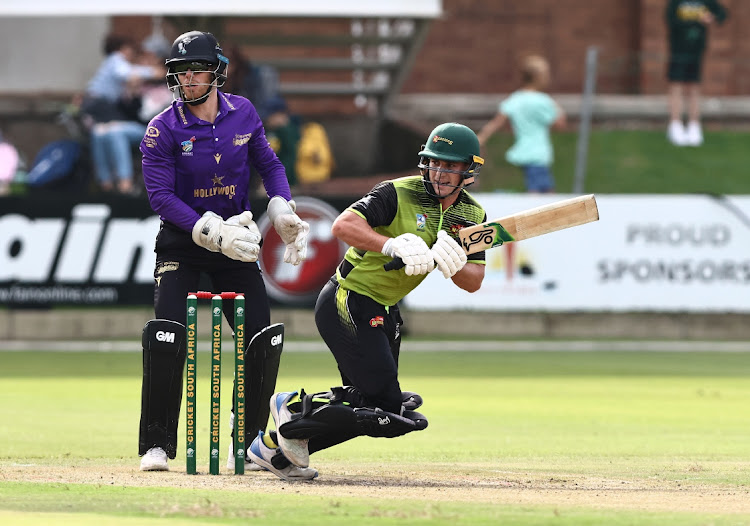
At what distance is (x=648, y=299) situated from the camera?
1862cm

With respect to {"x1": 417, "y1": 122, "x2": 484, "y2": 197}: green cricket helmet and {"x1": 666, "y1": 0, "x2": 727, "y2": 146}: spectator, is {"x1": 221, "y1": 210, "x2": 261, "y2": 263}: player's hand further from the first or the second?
{"x1": 666, "y1": 0, "x2": 727, "y2": 146}: spectator

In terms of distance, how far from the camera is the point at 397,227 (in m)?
7.67

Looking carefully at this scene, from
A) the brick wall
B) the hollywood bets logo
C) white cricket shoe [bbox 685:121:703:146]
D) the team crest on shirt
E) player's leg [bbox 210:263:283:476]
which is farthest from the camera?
the brick wall

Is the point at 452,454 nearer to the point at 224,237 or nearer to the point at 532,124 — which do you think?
the point at 224,237

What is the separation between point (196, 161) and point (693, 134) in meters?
16.7

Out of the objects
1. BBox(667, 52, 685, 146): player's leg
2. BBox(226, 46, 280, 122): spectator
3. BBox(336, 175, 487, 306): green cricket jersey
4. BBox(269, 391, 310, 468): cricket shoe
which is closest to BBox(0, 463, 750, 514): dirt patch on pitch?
BBox(269, 391, 310, 468): cricket shoe

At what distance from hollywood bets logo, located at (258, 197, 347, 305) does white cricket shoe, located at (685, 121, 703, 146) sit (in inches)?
293

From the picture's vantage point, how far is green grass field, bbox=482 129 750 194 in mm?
22188

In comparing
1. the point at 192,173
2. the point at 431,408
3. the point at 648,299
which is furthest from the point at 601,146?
the point at 192,173

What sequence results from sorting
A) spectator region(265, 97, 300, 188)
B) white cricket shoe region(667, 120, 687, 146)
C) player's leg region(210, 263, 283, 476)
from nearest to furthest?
player's leg region(210, 263, 283, 476)
spectator region(265, 97, 300, 188)
white cricket shoe region(667, 120, 687, 146)

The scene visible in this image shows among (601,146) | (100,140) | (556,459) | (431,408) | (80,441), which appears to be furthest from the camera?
(601,146)

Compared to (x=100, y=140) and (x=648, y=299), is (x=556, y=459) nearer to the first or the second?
(x=648, y=299)

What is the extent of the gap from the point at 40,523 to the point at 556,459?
366 cm

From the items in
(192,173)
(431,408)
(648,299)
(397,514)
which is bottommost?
(648,299)
